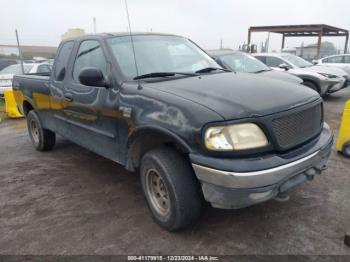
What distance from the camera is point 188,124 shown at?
257 centimetres

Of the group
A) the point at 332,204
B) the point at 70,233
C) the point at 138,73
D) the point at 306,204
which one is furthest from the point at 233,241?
the point at 138,73

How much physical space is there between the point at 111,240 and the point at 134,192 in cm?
101

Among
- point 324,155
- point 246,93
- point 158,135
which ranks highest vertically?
point 246,93

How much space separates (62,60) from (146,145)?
86.4 inches

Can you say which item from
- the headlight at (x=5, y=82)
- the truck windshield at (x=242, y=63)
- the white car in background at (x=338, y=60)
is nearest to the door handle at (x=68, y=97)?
the truck windshield at (x=242, y=63)

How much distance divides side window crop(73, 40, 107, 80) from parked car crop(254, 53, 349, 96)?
6.63 metres

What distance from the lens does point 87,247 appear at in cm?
291

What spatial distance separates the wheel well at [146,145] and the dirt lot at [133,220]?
0.59 metres

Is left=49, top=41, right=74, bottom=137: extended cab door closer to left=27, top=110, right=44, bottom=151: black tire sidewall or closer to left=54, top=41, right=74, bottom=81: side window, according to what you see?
left=54, top=41, right=74, bottom=81: side window

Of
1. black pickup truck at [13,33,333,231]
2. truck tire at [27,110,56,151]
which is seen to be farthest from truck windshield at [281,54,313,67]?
truck tire at [27,110,56,151]

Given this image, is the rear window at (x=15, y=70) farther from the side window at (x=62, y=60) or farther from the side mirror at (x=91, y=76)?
the side mirror at (x=91, y=76)

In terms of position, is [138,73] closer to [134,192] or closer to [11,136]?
[134,192]

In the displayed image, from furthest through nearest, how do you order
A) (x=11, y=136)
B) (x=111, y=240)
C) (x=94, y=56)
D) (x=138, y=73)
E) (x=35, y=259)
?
(x=11, y=136) → (x=94, y=56) → (x=138, y=73) → (x=111, y=240) → (x=35, y=259)

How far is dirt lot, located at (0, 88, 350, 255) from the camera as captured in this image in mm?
2863
